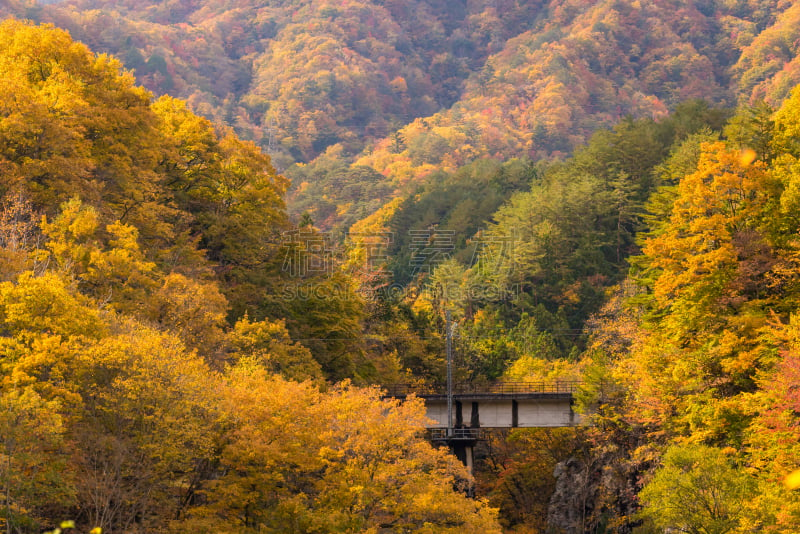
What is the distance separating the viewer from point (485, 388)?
55781mm

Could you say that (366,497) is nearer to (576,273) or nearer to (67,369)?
(67,369)

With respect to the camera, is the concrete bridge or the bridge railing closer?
the concrete bridge

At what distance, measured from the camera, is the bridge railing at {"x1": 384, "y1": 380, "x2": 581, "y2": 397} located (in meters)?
52.3

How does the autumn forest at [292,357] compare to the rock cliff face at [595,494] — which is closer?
the autumn forest at [292,357]

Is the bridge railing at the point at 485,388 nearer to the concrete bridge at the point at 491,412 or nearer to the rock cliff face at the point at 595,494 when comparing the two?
the concrete bridge at the point at 491,412

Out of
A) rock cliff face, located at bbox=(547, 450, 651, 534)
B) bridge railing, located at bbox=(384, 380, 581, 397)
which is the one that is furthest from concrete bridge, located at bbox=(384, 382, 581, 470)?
rock cliff face, located at bbox=(547, 450, 651, 534)

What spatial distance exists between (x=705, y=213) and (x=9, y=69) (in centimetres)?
3368

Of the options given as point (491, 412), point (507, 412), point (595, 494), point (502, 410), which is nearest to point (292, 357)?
point (491, 412)

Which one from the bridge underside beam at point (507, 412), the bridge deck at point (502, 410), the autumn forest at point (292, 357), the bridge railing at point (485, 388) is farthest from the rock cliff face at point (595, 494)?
the bridge railing at point (485, 388)

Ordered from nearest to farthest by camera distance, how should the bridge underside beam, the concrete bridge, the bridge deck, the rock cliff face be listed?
the rock cliff face → the concrete bridge → the bridge deck → the bridge underside beam

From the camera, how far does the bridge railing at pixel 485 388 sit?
5228 centimetres

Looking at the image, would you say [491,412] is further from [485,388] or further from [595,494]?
[595,494]

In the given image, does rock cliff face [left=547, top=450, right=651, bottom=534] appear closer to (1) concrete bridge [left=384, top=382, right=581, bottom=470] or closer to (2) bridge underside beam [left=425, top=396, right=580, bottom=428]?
(2) bridge underside beam [left=425, top=396, right=580, bottom=428]

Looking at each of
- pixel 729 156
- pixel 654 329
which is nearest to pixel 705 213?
pixel 729 156
